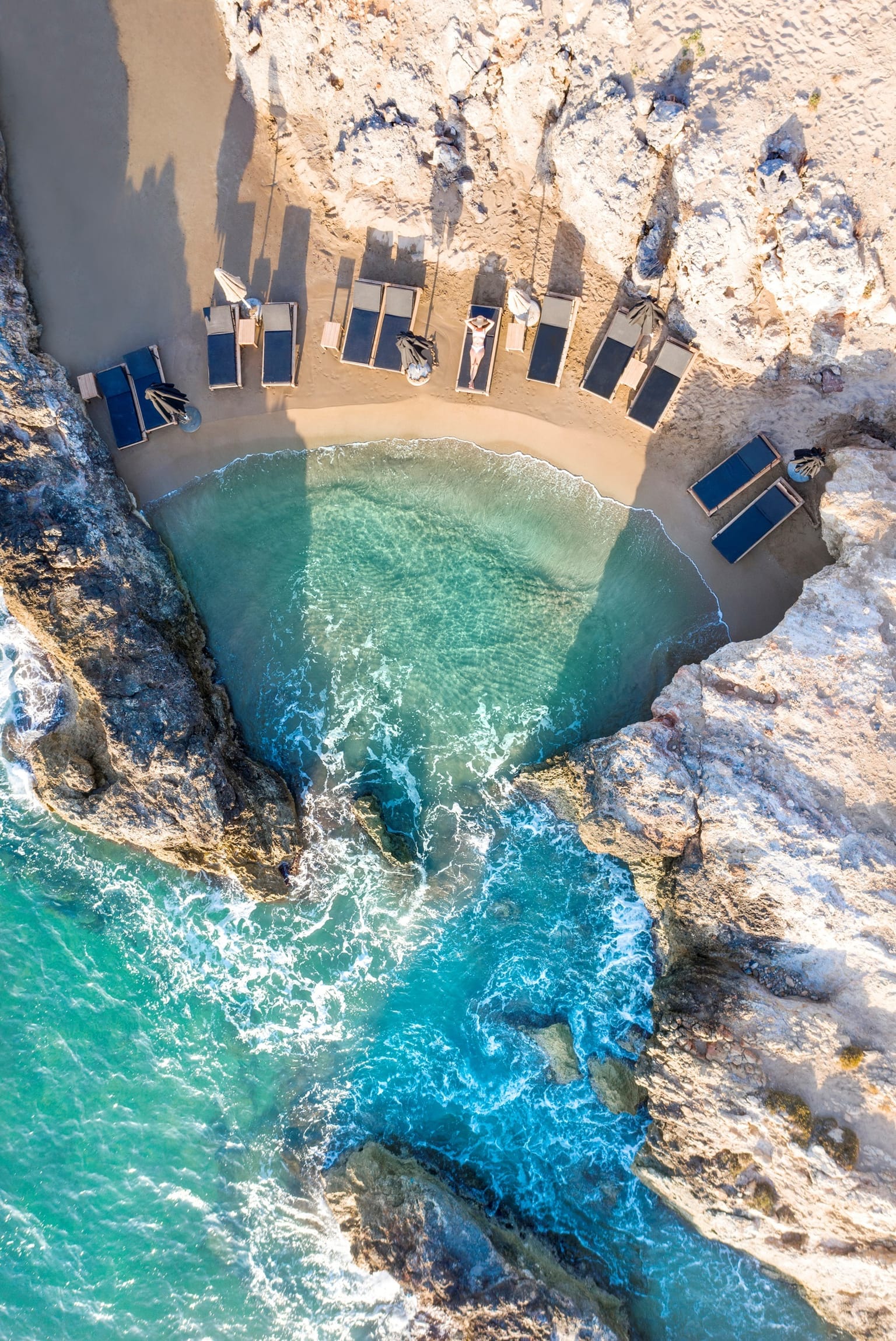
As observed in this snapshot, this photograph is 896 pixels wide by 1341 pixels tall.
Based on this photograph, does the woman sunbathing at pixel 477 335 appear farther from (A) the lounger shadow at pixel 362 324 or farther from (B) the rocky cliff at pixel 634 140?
(A) the lounger shadow at pixel 362 324

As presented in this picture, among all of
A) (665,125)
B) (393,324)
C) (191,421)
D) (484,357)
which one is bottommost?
(191,421)

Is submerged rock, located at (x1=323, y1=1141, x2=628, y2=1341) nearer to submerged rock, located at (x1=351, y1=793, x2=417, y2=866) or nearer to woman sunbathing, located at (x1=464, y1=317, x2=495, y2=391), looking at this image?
submerged rock, located at (x1=351, y1=793, x2=417, y2=866)

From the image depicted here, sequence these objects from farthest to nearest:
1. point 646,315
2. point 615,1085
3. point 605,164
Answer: point 615,1085 < point 646,315 < point 605,164

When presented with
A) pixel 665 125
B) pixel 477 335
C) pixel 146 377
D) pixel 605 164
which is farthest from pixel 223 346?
pixel 665 125

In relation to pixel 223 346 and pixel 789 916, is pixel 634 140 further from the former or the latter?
pixel 789 916

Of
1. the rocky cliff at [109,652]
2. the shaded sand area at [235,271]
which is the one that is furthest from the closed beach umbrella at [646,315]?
the rocky cliff at [109,652]

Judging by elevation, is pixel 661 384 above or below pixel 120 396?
above

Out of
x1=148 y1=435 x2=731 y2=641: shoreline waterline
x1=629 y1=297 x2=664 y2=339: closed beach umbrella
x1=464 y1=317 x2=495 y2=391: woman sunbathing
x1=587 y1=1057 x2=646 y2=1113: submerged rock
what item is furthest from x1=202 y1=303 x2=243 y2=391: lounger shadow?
x1=587 y1=1057 x2=646 y2=1113: submerged rock

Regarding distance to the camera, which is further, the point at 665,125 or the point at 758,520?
the point at 758,520
